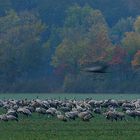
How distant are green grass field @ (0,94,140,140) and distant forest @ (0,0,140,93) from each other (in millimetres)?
40179

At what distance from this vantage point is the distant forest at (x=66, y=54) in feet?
250

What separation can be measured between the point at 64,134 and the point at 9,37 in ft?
194

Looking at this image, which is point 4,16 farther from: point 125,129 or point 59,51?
point 125,129

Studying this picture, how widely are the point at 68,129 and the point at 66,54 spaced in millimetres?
54264

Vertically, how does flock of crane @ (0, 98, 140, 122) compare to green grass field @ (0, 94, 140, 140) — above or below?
above

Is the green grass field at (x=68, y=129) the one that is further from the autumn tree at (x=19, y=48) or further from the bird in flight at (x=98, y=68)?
the autumn tree at (x=19, y=48)

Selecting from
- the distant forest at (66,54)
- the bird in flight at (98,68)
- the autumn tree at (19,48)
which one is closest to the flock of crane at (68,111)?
the bird in flight at (98,68)

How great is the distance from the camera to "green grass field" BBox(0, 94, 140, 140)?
22938 mm

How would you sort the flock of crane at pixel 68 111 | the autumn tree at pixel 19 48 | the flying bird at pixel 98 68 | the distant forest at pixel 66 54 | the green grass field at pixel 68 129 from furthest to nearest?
the autumn tree at pixel 19 48 → the distant forest at pixel 66 54 → the flock of crane at pixel 68 111 → the green grass field at pixel 68 129 → the flying bird at pixel 98 68

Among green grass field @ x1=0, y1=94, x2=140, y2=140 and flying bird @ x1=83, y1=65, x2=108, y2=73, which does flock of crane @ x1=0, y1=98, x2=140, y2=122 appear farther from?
flying bird @ x1=83, y1=65, x2=108, y2=73

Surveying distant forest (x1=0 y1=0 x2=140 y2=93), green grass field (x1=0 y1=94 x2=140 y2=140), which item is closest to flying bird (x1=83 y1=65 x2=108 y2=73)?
green grass field (x1=0 y1=94 x2=140 y2=140)

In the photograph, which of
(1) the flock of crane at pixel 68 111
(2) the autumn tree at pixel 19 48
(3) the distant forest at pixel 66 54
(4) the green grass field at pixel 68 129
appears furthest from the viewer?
(2) the autumn tree at pixel 19 48

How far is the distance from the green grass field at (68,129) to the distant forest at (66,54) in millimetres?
40179

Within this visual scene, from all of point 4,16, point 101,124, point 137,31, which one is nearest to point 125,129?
point 101,124
